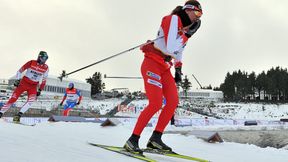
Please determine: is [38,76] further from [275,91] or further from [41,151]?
[275,91]

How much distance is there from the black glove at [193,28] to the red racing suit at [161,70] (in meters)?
0.07

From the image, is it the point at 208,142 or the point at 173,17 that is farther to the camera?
the point at 208,142

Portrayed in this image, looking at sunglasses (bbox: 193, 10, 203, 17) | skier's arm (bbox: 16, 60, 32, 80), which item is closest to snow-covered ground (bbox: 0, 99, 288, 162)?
sunglasses (bbox: 193, 10, 203, 17)

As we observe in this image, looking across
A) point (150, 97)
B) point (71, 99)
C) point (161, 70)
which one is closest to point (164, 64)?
point (161, 70)

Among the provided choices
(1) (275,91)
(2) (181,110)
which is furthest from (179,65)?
(1) (275,91)

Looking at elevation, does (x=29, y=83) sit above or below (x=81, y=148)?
above

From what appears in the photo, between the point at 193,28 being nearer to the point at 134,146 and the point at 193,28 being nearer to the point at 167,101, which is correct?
the point at 167,101

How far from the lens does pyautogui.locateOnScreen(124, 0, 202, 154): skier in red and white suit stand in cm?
421

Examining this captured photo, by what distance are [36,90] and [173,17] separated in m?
6.61

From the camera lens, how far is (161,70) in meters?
4.37

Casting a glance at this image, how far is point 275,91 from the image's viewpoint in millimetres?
103438

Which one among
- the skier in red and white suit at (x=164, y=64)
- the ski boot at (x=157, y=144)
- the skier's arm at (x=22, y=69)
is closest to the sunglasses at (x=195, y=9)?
the skier in red and white suit at (x=164, y=64)

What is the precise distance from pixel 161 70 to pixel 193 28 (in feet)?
2.41

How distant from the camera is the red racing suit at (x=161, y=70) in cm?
421
